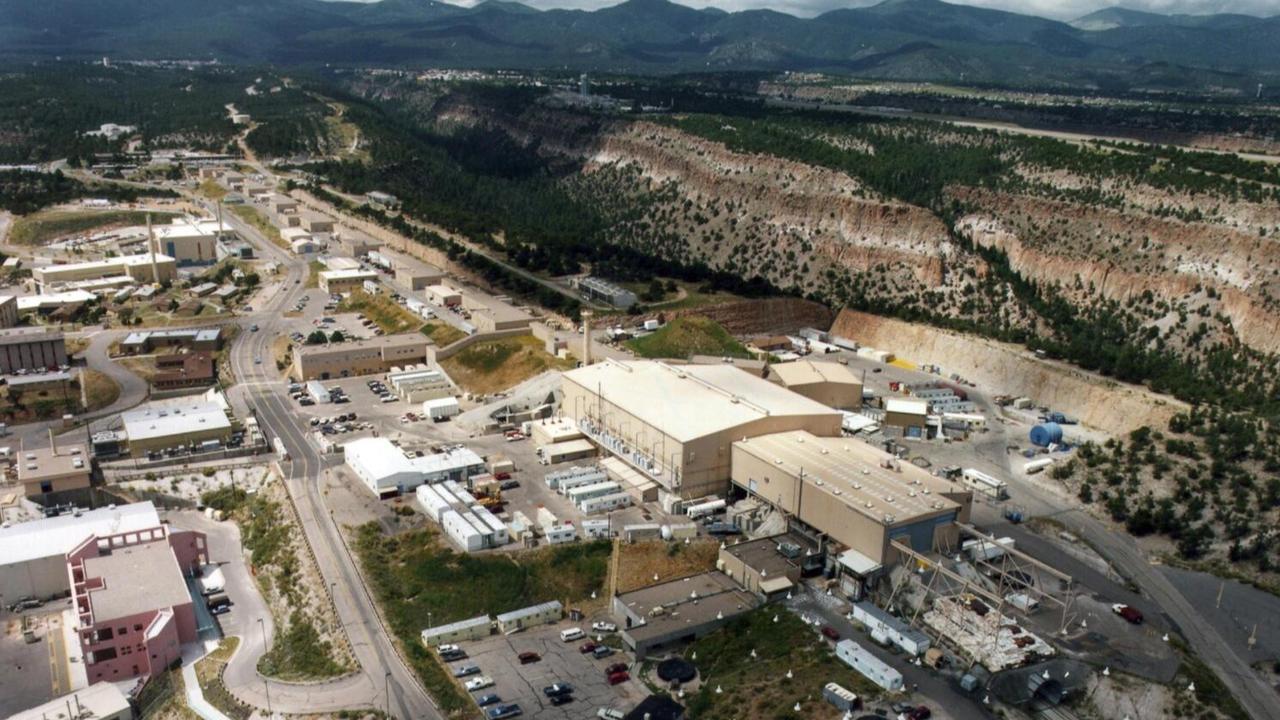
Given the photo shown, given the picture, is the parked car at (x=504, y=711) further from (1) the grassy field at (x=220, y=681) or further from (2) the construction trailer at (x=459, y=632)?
(1) the grassy field at (x=220, y=681)

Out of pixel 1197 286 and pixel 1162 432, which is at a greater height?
pixel 1197 286

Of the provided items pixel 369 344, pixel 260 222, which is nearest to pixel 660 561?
pixel 369 344

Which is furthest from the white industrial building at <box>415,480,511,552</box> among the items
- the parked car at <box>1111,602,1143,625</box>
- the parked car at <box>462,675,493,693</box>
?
the parked car at <box>1111,602,1143,625</box>

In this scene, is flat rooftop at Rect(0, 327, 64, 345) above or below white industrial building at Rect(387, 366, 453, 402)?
above

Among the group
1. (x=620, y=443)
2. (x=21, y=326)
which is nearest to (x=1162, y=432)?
(x=620, y=443)

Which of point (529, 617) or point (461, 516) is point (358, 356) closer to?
point (461, 516)

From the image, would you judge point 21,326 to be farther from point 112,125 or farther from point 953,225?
point 112,125

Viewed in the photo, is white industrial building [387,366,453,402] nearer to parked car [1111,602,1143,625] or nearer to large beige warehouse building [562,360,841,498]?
large beige warehouse building [562,360,841,498]
